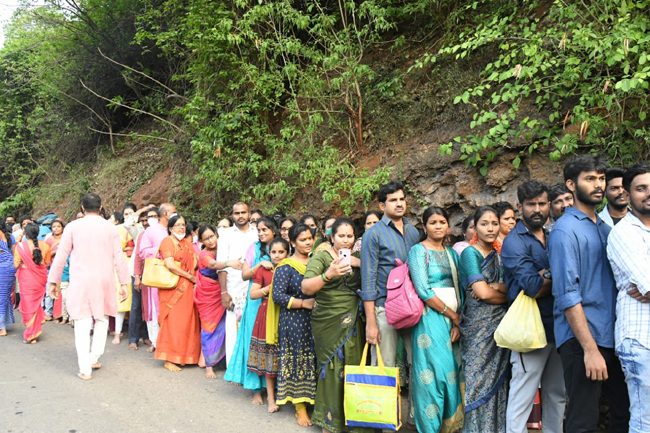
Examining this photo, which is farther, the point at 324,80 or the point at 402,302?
the point at 324,80

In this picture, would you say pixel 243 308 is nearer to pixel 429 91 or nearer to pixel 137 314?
pixel 137 314

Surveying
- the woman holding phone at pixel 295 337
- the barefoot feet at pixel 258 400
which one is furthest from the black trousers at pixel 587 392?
the barefoot feet at pixel 258 400

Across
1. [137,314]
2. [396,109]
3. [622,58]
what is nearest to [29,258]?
[137,314]

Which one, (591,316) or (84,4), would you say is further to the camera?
(84,4)

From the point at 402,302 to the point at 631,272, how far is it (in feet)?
5.20

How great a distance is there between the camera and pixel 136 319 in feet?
24.1

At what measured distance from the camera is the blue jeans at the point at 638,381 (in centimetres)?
268

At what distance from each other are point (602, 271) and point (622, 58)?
8.64ft

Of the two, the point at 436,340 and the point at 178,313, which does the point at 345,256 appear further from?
the point at 178,313

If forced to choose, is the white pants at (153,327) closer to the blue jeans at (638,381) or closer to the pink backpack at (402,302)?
Answer: the pink backpack at (402,302)

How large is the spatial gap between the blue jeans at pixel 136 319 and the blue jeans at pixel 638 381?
21.0ft

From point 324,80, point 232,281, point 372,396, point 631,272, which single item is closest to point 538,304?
point 631,272

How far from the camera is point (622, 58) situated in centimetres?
461

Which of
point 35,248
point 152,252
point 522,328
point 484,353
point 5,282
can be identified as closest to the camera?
point 522,328
